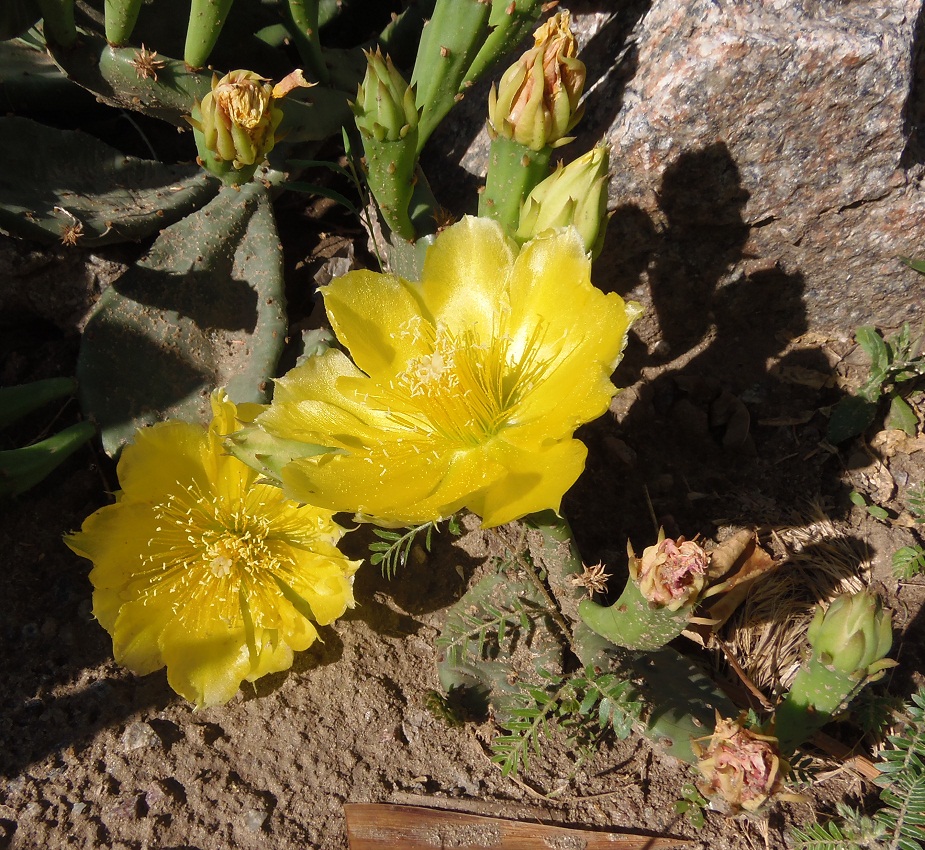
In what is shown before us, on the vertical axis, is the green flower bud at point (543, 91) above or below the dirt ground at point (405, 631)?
above

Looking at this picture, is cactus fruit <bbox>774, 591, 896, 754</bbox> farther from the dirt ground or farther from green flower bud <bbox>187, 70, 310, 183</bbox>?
green flower bud <bbox>187, 70, 310, 183</bbox>

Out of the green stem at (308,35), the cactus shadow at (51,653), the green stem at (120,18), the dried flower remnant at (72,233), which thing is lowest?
the cactus shadow at (51,653)

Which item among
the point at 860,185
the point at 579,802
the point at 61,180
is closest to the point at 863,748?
the point at 579,802

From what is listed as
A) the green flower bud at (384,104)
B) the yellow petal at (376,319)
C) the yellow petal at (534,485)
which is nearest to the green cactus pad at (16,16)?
the green flower bud at (384,104)

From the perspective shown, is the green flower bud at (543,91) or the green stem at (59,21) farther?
the green stem at (59,21)

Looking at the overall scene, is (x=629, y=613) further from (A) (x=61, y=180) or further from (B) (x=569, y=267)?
(A) (x=61, y=180)

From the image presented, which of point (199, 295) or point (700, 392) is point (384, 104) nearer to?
point (199, 295)

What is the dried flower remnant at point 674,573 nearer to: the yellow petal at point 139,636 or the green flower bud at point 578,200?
the green flower bud at point 578,200
